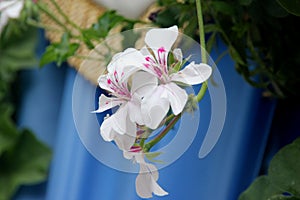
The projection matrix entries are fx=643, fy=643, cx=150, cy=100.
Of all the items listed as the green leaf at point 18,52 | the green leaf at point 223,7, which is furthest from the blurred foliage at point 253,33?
the green leaf at point 18,52

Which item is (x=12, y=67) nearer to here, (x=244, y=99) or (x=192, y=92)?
(x=244, y=99)

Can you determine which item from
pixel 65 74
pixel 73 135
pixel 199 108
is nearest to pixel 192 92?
pixel 199 108

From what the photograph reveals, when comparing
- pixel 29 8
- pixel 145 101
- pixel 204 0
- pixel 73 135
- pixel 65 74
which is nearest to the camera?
pixel 145 101

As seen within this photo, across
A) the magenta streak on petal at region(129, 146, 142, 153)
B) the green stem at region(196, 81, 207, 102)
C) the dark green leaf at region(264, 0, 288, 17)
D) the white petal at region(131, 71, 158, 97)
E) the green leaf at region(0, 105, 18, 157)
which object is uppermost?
the white petal at region(131, 71, 158, 97)

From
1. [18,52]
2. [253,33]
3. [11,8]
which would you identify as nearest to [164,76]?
[253,33]

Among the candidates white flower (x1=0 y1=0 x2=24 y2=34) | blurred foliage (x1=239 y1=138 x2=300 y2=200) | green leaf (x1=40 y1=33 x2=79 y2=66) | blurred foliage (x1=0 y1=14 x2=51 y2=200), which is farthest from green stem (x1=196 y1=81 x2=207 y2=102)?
blurred foliage (x1=0 y1=14 x2=51 y2=200)

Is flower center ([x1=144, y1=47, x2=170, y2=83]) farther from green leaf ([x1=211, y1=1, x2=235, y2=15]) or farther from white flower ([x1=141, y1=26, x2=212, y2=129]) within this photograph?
green leaf ([x1=211, y1=1, x2=235, y2=15])

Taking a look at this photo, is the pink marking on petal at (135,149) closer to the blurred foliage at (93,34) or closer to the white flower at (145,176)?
the white flower at (145,176)
